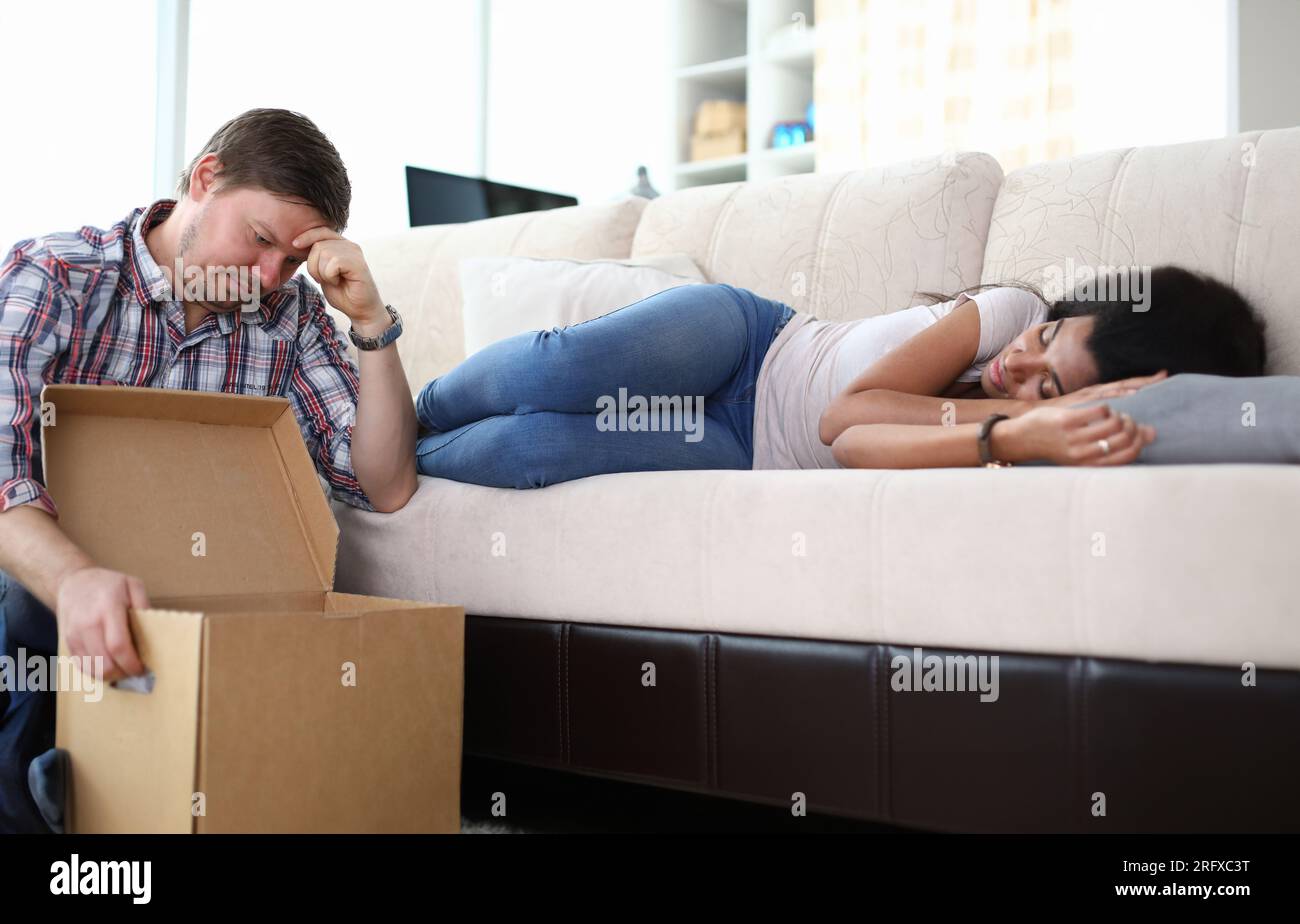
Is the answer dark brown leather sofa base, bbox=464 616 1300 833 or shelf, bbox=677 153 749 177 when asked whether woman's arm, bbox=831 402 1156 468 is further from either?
shelf, bbox=677 153 749 177

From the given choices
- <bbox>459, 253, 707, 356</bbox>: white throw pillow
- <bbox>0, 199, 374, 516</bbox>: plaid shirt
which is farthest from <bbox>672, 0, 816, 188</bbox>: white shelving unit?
<bbox>0, 199, 374, 516</bbox>: plaid shirt

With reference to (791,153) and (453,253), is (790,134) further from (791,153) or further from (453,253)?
(453,253)

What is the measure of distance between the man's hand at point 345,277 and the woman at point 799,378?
0.48 feet

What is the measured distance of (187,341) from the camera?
1.34 meters

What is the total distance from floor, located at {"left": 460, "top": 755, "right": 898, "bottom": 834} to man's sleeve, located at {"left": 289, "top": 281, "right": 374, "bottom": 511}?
0.40 metres

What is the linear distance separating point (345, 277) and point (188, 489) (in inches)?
12.9

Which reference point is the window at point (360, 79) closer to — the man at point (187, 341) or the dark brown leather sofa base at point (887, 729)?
the man at point (187, 341)

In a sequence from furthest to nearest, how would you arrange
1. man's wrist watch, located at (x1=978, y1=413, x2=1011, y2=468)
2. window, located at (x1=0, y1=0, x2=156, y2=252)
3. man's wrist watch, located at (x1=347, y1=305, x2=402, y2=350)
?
1. window, located at (x1=0, y1=0, x2=156, y2=252)
2. man's wrist watch, located at (x1=347, y1=305, x2=402, y2=350)
3. man's wrist watch, located at (x1=978, y1=413, x2=1011, y2=468)

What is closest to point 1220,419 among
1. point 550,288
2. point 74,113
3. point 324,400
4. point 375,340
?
point 375,340

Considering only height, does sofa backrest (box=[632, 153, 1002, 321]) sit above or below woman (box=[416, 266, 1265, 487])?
above

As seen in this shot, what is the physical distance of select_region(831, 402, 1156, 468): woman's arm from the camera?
1.01 m

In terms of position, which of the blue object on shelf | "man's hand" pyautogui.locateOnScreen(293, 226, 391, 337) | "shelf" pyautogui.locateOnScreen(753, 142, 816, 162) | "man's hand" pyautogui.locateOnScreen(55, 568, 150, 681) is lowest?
"man's hand" pyautogui.locateOnScreen(55, 568, 150, 681)

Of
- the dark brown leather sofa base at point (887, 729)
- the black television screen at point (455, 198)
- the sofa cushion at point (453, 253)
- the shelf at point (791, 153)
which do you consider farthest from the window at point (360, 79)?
the dark brown leather sofa base at point (887, 729)
